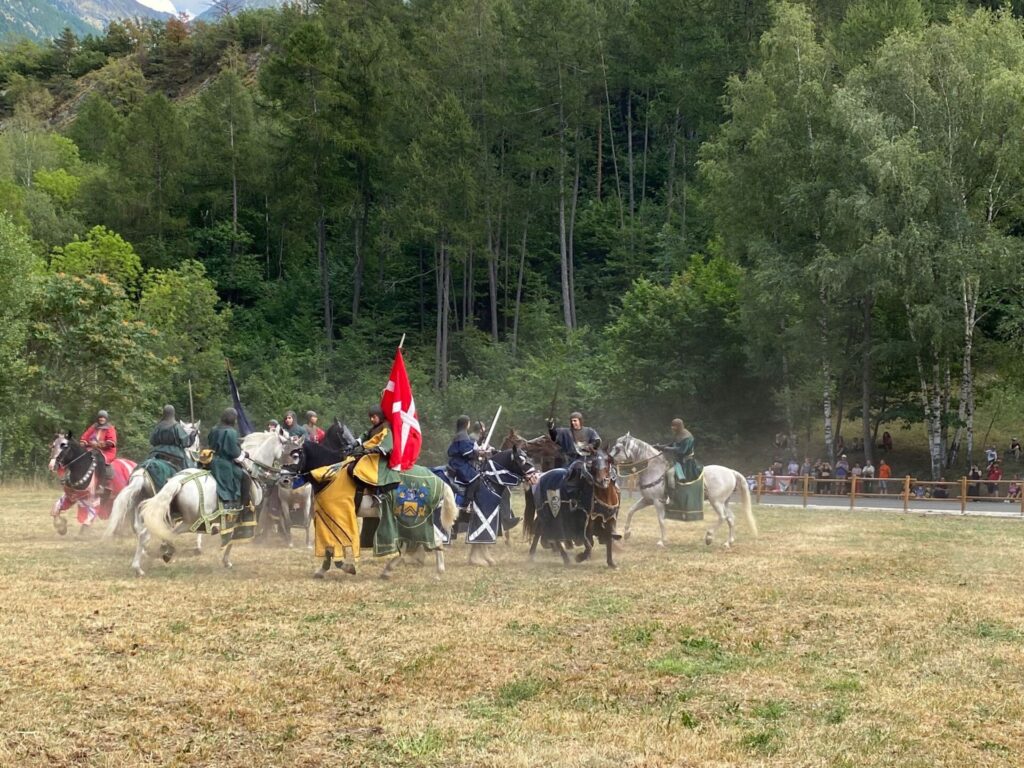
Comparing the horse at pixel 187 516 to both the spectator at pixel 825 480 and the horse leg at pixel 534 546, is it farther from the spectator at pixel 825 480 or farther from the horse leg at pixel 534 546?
the spectator at pixel 825 480

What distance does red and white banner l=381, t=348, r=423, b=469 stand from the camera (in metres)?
15.1

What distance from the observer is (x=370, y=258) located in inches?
2413

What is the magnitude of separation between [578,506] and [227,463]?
5.19 meters

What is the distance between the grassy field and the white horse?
10.7ft

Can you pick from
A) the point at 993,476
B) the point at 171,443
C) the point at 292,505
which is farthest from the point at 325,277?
the point at 171,443

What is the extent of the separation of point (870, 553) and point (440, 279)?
37.8m

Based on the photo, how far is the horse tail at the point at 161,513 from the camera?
586 inches

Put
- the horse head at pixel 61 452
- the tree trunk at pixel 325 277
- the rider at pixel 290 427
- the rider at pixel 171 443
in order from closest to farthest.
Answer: the rider at pixel 171 443, the rider at pixel 290 427, the horse head at pixel 61 452, the tree trunk at pixel 325 277

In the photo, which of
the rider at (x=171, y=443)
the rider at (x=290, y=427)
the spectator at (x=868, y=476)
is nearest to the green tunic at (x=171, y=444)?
the rider at (x=171, y=443)

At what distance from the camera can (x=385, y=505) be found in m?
15.1

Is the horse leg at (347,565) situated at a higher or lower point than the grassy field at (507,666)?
higher

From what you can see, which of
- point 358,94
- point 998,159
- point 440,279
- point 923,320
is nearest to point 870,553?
point 923,320

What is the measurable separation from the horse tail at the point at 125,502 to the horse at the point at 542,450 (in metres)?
6.12

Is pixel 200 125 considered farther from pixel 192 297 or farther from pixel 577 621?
pixel 577 621
